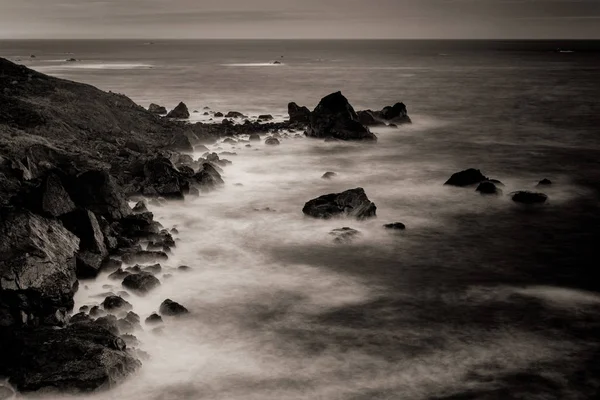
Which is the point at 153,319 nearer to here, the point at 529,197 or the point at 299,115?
the point at 529,197

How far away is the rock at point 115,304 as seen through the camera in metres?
10.4

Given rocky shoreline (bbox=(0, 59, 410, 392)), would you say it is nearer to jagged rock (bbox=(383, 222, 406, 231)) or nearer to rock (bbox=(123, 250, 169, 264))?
rock (bbox=(123, 250, 169, 264))

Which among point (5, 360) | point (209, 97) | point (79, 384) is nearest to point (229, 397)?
point (79, 384)

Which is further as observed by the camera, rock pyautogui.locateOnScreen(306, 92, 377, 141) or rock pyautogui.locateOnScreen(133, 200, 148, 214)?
rock pyautogui.locateOnScreen(306, 92, 377, 141)

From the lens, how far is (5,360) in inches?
335

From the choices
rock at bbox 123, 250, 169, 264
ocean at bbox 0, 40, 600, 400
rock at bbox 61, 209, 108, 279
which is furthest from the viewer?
rock at bbox 123, 250, 169, 264

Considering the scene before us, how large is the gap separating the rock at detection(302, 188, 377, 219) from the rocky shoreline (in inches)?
152

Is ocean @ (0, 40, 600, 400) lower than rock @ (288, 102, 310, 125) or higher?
Result: lower

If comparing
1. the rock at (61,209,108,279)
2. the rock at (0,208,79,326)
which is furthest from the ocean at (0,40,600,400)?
the rock at (0,208,79,326)

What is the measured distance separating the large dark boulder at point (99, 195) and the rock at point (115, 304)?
3834 millimetres

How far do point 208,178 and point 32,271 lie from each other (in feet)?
31.4

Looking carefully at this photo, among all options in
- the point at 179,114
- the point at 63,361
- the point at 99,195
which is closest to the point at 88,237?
the point at 99,195

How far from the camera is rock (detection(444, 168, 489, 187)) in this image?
66.0 ft

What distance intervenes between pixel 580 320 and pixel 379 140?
19.5 metres
